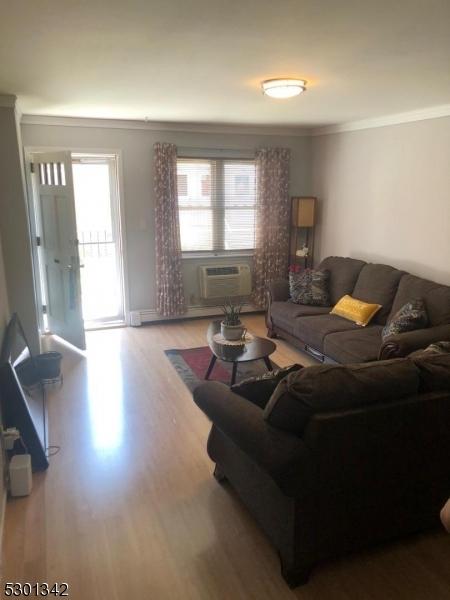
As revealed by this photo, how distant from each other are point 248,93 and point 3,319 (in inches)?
98.5

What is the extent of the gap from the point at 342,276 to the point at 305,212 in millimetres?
1227

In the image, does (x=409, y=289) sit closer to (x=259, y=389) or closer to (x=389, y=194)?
(x=389, y=194)

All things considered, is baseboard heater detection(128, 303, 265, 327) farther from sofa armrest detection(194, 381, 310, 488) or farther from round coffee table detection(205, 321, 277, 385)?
sofa armrest detection(194, 381, 310, 488)

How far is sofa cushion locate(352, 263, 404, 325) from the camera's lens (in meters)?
4.30

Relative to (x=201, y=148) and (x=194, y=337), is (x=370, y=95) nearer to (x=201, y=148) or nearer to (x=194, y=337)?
(x=201, y=148)

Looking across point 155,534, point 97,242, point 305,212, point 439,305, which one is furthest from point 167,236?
point 155,534

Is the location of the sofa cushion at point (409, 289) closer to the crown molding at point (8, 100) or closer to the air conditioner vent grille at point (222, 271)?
the air conditioner vent grille at point (222, 271)

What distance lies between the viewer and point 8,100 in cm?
358

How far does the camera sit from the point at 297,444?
1.82 metres

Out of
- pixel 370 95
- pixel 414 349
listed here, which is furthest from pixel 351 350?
pixel 370 95

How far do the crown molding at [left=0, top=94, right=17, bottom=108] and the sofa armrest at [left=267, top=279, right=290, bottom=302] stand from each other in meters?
3.04

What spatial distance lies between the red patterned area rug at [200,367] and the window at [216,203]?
161cm

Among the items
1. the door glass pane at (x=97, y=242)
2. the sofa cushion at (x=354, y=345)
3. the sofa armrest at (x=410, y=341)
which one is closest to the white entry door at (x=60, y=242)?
the door glass pane at (x=97, y=242)

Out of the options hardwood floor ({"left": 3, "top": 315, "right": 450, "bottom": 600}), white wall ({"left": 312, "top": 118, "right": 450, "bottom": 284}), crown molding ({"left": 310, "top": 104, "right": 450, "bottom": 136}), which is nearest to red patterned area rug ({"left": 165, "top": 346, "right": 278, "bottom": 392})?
hardwood floor ({"left": 3, "top": 315, "right": 450, "bottom": 600})
